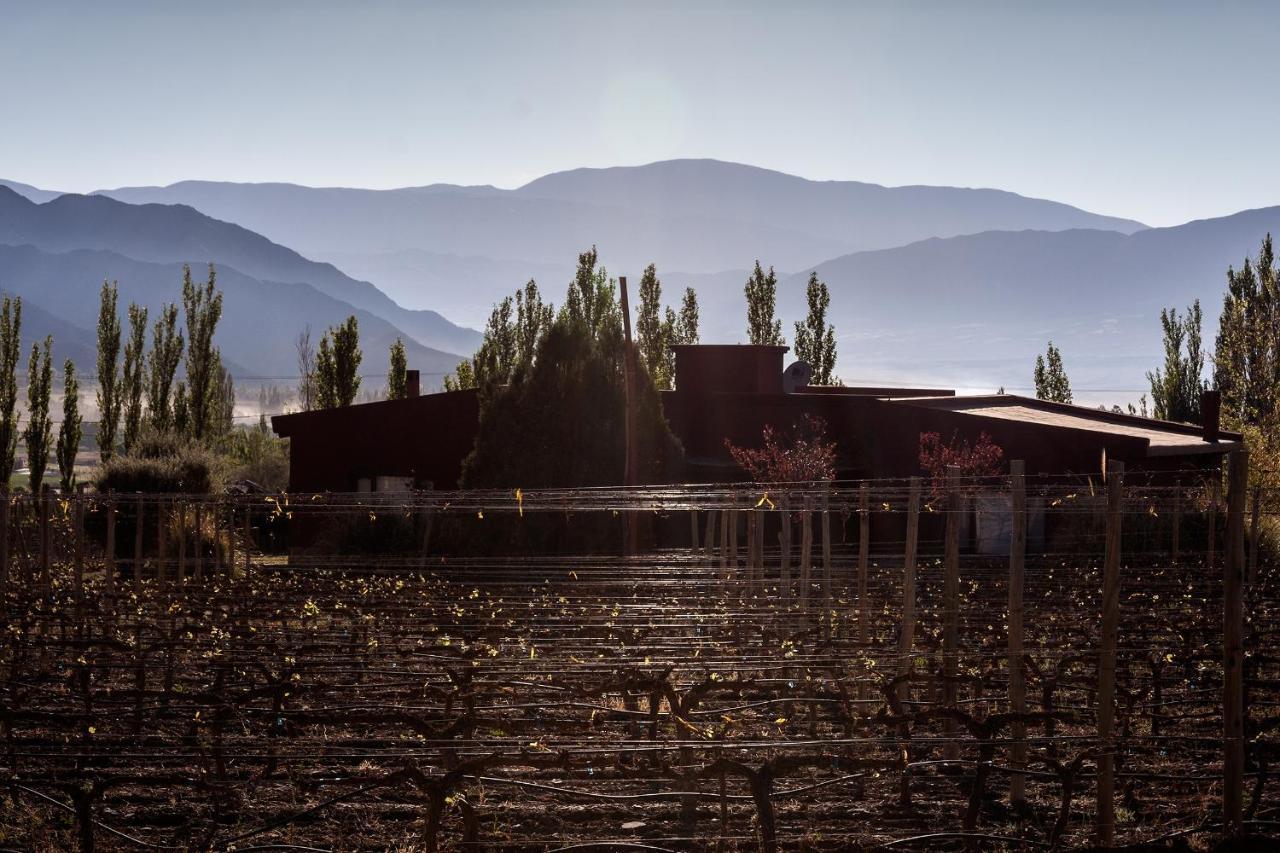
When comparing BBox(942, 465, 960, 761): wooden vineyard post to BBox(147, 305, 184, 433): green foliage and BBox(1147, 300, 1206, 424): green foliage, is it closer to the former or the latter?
BBox(1147, 300, 1206, 424): green foliage

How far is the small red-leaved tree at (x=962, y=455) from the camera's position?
2400cm

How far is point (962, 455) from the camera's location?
81.7 ft

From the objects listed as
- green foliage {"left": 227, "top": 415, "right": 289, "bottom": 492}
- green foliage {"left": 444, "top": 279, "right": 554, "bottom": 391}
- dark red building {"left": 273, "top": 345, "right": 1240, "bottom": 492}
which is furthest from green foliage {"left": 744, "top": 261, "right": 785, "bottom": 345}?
dark red building {"left": 273, "top": 345, "right": 1240, "bottom": 492}

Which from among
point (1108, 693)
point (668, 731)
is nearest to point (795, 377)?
point (668, 731)

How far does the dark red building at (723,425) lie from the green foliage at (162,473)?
3363 mm

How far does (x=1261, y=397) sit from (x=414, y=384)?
2190cm

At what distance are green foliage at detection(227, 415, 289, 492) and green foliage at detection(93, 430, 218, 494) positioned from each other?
258 inches

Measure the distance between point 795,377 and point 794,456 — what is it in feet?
24.8

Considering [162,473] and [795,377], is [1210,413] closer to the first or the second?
[795,377]

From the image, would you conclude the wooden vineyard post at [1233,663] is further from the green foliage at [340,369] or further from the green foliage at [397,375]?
the green foliage at [397,375]

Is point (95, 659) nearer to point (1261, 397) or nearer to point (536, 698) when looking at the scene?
point (536, 698)

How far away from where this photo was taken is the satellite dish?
31.9 m

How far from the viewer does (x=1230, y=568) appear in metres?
7.27

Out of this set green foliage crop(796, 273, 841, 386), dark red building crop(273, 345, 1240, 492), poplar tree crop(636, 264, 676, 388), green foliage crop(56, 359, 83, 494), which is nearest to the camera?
dark red building crop(273, 345, 1240, 492)
